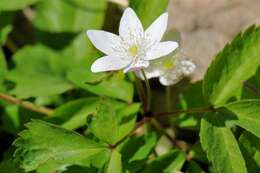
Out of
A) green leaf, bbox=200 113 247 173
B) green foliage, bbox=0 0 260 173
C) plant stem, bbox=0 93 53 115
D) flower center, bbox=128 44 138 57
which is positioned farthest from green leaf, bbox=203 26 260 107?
plant stem, bbox=0 93 53 115

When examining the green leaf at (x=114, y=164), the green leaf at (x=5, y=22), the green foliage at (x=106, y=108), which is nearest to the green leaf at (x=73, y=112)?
the green foliage at (x=106, y=108)

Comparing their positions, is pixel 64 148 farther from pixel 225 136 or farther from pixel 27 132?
pixel 225 136

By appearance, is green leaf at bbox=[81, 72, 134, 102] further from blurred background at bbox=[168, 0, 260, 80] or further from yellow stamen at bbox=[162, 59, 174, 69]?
blurred background at bbox=[168, 0, 260, 80]

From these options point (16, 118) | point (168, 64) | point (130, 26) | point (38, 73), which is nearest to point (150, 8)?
point (130, 26)

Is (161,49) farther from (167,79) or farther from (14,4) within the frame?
(14,4)

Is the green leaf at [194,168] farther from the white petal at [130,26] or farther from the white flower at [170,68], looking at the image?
the white petal at [130,26]

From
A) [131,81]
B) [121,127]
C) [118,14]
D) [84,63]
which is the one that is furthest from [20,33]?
[121,127]
